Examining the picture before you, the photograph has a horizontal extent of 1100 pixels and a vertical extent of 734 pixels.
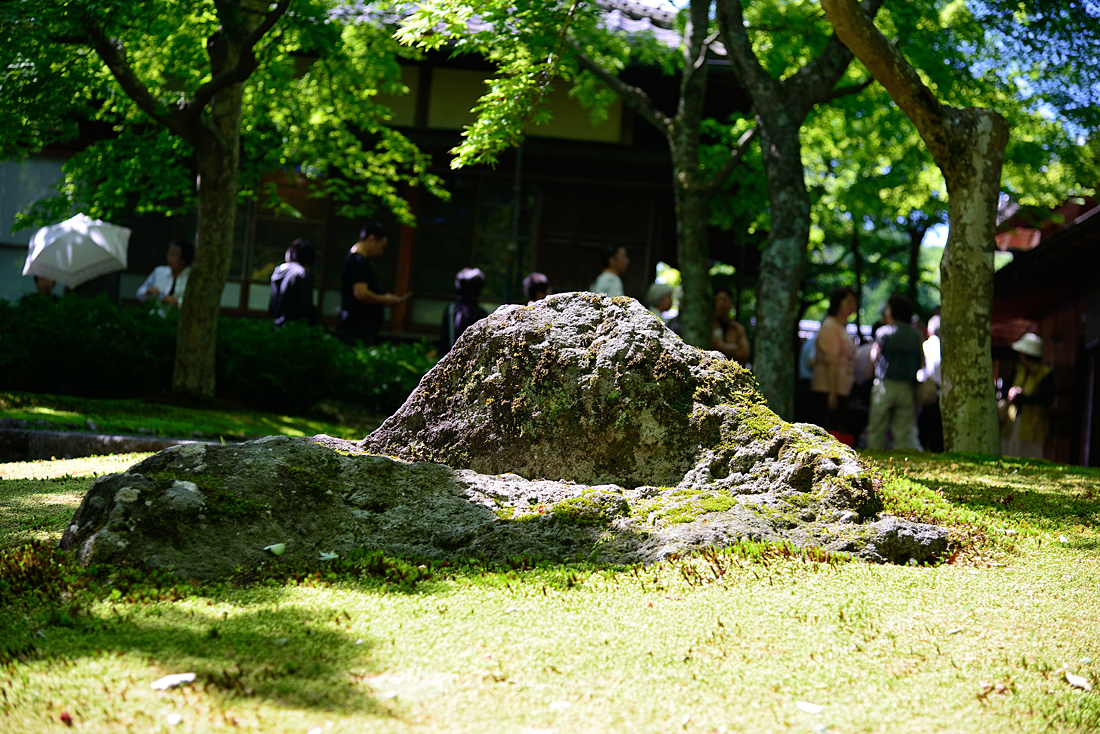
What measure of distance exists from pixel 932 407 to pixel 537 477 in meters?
7.83

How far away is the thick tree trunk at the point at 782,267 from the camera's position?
9.47 metres

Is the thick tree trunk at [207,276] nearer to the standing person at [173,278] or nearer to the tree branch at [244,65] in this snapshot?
the tree branch at [244,65]

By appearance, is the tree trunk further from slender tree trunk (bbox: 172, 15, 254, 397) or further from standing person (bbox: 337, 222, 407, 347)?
slender tree trunk (bbox: 172, 15, 254, 397)

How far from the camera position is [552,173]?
16422 millimetres

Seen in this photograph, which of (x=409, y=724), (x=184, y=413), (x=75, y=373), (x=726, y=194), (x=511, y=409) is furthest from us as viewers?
(x=726, y=194)

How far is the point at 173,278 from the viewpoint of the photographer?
459 inches

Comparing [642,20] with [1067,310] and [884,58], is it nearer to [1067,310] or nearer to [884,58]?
[884,58]

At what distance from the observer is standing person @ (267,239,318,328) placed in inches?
412

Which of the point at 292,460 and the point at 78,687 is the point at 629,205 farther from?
the point at 78,687

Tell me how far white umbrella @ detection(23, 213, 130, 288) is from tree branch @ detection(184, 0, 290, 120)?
163 inches

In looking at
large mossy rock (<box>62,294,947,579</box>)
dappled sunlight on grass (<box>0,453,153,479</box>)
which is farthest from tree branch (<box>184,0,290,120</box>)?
large mossy rock (<box>62,294,947,579</box>)

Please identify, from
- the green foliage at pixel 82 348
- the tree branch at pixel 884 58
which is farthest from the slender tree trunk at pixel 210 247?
the tree branch at pixel 884 58

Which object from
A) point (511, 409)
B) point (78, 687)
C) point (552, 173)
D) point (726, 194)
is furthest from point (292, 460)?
point (726, 194)

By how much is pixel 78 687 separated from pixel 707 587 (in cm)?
A: 216
